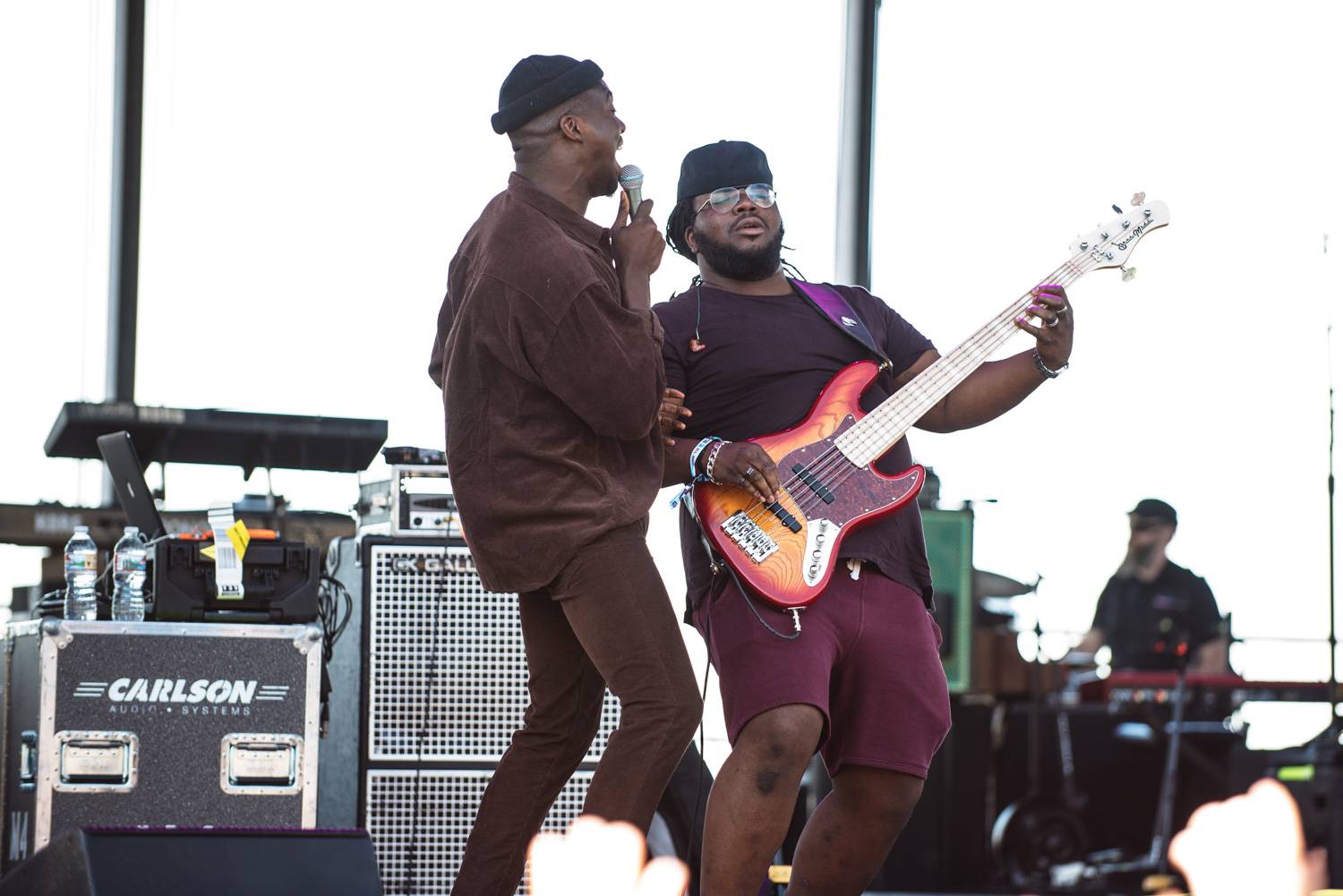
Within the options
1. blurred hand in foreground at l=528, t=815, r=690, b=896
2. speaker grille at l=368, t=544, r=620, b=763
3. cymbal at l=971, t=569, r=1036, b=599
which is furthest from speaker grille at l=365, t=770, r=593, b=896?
cymbal at l=971, t=569, r=1036, b=599

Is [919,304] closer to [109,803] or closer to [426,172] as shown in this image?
[426,172]

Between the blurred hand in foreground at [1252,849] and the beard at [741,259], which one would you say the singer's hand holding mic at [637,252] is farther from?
the blurred hand in foreground at [1252,849]

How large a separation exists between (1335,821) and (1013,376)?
333 cm

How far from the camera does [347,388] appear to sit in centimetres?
634

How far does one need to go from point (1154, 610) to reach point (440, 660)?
12.6 feet

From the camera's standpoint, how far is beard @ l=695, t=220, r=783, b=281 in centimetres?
326

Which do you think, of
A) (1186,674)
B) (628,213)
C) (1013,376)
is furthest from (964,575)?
(628,213)

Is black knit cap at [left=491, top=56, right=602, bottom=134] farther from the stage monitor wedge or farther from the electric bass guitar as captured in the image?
the stage monitor wedge

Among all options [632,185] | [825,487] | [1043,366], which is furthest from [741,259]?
[1043,366]

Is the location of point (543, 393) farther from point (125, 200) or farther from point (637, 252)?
point (125, 200)

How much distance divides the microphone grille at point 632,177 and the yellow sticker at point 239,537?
129 centimetres

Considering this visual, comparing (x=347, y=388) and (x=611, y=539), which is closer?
(x=611, y=539)

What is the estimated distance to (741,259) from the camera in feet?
10.7

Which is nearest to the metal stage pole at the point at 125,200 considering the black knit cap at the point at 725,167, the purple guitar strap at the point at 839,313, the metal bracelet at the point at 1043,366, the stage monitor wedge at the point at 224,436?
the stage monitor wedge at the point at 224,436
